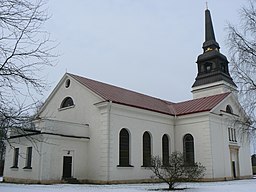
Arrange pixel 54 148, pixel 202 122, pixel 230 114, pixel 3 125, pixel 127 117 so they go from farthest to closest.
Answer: pixel 230 114
pixel 202 122
pixel 127 117
pixel 54 148
pixel 3 125

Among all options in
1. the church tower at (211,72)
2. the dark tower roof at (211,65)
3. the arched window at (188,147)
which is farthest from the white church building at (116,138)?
the dark tower roof at (211,65)

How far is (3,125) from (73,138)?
1524cm

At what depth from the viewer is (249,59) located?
15.8 m

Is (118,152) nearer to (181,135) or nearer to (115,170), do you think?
(115,170)

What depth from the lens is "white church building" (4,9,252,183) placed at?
23.5 m

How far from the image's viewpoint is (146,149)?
27.5 metres

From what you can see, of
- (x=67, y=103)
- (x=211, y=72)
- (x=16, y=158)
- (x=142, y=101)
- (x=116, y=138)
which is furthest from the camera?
(x=211, y=72)

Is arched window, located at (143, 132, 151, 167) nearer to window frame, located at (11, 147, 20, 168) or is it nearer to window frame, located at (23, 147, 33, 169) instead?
window frame, located at (23, 147, 33, 169)

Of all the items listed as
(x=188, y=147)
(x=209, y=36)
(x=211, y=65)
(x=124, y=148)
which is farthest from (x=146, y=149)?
(x=209, y=36)

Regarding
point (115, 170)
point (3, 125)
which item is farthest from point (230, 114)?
point (3, 125)

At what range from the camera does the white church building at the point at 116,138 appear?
2348 cm

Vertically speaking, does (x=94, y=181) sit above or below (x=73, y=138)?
below

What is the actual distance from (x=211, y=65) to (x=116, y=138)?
2118cm

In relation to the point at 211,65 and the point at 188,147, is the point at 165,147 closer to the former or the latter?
the point at 188,147
